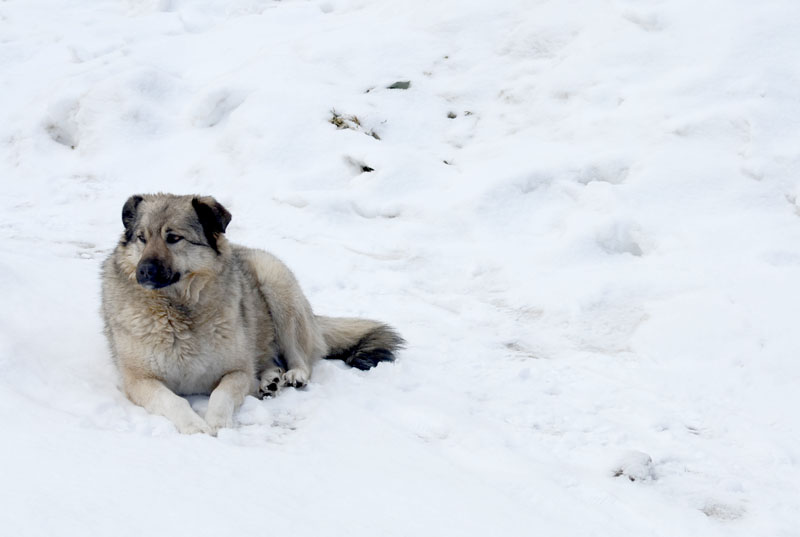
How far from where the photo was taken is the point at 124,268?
A: 4750 mm

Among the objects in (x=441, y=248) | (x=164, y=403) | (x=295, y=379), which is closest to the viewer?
(x=164, y=403)

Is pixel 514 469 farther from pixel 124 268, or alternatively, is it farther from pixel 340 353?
pixel 124 268

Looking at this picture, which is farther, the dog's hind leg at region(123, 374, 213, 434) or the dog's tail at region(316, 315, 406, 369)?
the dog's tail at region(316, 315, 406, 369)

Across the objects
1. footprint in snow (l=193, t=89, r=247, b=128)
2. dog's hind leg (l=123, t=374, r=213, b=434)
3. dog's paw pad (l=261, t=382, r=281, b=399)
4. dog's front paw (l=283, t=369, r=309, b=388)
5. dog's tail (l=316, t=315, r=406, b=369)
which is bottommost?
dog's tail (l=316, t=315, r=406, b=369)

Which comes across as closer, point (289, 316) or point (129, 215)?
point (129, 215)

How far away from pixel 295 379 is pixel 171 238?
1.25 metres

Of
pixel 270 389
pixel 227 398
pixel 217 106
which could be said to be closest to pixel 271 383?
pixel 270 389

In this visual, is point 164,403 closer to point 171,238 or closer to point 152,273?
point 152,273

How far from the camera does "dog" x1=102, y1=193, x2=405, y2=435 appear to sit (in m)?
4.47

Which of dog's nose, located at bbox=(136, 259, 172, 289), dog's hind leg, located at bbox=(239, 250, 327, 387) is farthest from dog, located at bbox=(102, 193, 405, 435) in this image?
dog's hind leg, located at bbox=(239, 250, 327, 387)

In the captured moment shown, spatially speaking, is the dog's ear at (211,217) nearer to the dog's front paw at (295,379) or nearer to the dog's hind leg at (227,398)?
the dog's hind leg at (227,398)

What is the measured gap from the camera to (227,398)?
14.7 feet

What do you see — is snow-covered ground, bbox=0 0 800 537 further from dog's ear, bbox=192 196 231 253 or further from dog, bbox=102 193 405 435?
dog's ear, bbox=192 196 231 253

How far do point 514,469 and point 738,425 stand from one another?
5.42 ft
